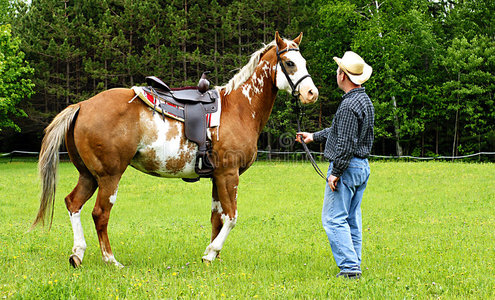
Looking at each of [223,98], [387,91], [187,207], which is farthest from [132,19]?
[223,98]

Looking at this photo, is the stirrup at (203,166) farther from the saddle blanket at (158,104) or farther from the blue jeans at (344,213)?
the blue jeans at (344,213)

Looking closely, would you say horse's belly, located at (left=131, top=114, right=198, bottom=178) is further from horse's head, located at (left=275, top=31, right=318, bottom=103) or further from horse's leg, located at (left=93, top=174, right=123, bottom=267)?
horse's head, located at (left=275, top=31, right=318, bottom=103)

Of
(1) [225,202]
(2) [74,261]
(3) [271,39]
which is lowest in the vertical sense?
(2) [74,261]

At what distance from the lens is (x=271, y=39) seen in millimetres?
33406

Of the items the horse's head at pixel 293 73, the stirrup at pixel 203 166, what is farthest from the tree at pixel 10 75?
the horse's head at pixel 293 73

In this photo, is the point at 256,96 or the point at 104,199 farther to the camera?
the point at 256,96

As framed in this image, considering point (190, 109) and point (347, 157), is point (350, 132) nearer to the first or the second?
point (347, 157)

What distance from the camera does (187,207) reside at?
13008mm

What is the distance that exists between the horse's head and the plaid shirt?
2.44 ft

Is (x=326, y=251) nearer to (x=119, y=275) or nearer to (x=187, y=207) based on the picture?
(x=119, y=275)

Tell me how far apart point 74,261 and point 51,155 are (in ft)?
4.76

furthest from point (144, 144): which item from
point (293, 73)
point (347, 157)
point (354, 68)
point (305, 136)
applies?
point (354, 68)

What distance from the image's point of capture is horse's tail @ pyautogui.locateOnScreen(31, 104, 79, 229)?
220 inches

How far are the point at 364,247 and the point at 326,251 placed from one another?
0.77 m
